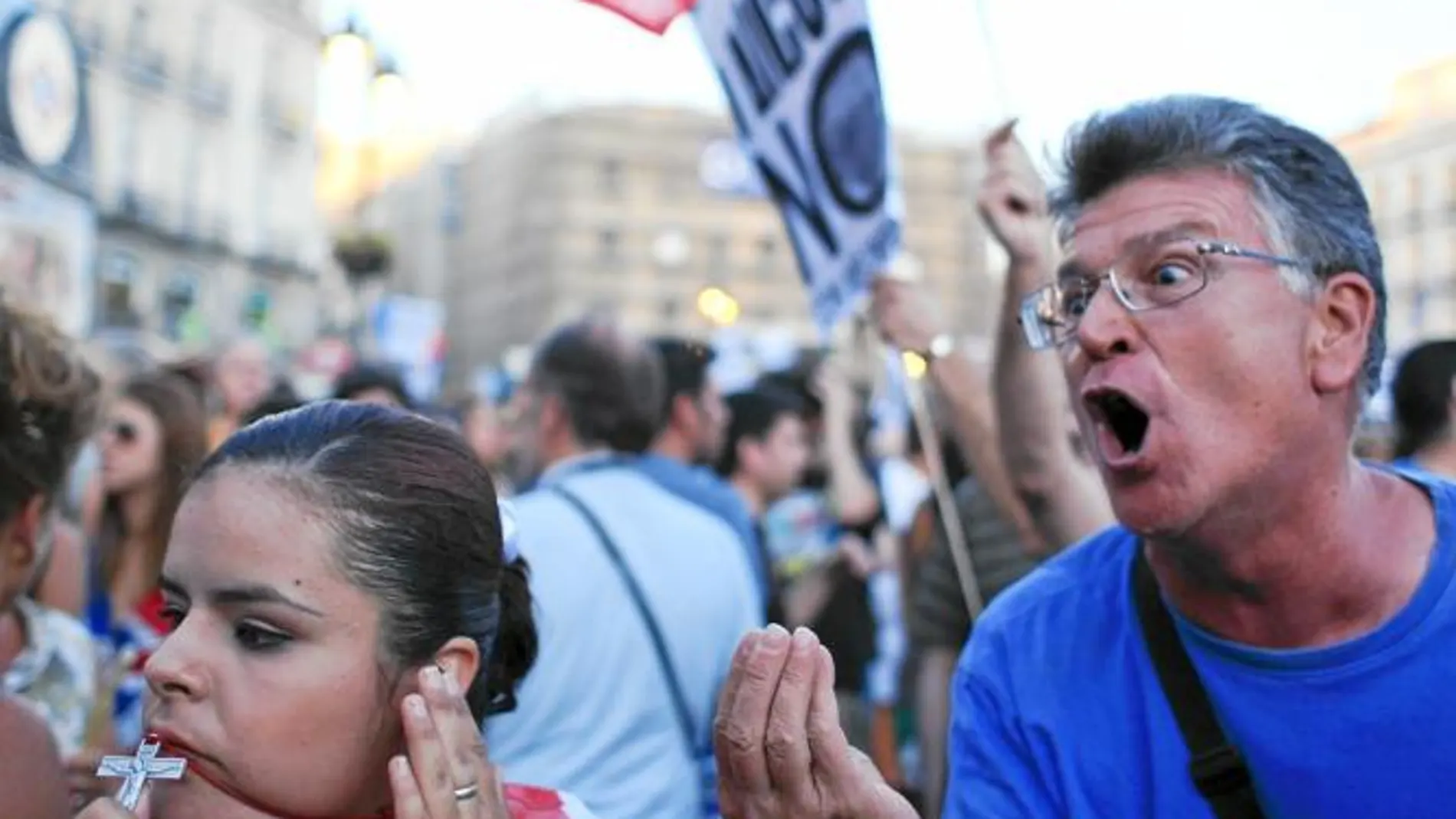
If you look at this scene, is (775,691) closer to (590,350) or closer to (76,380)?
(76,380)

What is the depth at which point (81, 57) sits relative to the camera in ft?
15.8

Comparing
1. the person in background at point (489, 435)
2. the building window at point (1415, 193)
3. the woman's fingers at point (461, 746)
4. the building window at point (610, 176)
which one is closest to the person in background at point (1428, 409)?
the woman's fingers at point (461, 746)

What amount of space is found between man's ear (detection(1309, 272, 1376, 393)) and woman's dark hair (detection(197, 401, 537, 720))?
43.0 inches

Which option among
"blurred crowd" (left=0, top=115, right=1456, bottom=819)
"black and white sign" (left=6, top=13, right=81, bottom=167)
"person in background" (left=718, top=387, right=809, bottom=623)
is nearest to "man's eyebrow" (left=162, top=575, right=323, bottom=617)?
"blurred crowd" (left=0, top=115, right=1456, bottom=819)

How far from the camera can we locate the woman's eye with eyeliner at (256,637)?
6.04ft

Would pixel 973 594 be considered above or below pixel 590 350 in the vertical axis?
below

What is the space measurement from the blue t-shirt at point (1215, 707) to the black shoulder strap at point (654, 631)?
51.9 inches

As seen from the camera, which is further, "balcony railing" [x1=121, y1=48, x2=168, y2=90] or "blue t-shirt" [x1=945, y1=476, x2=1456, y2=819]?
"balcony railing" [x1=121, y1=48, x2=168, y2=90]

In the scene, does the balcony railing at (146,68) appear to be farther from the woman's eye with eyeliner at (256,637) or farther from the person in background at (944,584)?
the woman's eye with eyeliner at (256,637)

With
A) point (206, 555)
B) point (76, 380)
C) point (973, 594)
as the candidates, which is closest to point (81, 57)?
point (76, 380)

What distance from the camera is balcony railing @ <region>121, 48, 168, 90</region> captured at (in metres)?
46.8

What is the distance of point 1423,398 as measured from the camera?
4.09 meters

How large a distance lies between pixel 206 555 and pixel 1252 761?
4.12 feet

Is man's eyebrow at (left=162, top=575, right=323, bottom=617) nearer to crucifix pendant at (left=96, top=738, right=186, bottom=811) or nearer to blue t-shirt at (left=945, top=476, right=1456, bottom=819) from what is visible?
crucifix pendant at (left=96, top=738, right=186, bottom=811)
